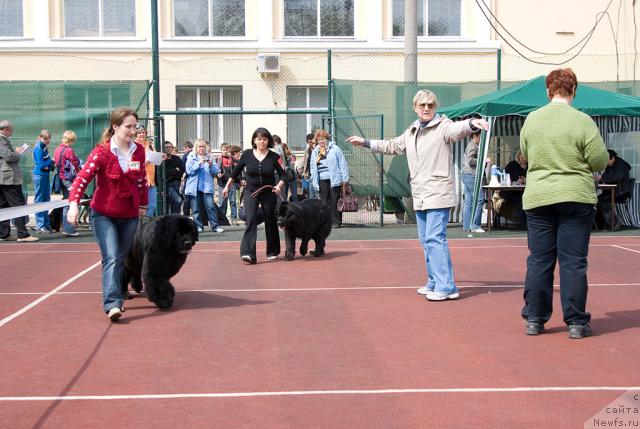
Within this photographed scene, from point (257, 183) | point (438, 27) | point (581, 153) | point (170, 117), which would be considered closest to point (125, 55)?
point (170, 117)

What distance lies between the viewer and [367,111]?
64.3ft

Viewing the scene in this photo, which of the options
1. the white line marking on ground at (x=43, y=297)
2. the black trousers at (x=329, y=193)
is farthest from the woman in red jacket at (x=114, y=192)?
the black trousers at (x=329, y=193)

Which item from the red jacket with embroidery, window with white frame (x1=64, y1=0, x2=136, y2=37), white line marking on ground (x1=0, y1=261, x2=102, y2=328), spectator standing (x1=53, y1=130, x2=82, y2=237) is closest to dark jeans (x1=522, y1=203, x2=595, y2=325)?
the red jacket with embroidery

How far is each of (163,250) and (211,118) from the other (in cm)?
1670

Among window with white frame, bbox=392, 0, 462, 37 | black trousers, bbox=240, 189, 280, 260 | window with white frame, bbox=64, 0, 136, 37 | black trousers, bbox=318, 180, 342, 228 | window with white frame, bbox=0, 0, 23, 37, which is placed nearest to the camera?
black trousers, bbox=240, 189, 280, 260

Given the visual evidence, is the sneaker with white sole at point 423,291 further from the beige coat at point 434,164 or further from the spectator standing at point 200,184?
the spectator standing at point 200,184

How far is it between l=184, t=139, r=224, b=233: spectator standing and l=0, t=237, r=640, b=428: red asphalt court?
628 centimetres

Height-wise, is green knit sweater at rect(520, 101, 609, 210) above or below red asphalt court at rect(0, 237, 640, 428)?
above

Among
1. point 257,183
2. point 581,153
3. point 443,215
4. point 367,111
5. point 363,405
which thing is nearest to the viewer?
point 363,405

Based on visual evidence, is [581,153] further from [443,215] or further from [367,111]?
[367,111]

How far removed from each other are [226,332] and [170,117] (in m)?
18.2

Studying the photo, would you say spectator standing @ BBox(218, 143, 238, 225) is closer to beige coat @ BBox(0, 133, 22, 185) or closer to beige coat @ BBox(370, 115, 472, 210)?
beige coat @ BBox(0, 133, 22, 185)

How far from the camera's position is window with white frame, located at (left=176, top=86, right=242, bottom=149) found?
25109 millimetres

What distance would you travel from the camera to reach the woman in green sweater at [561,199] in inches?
281
